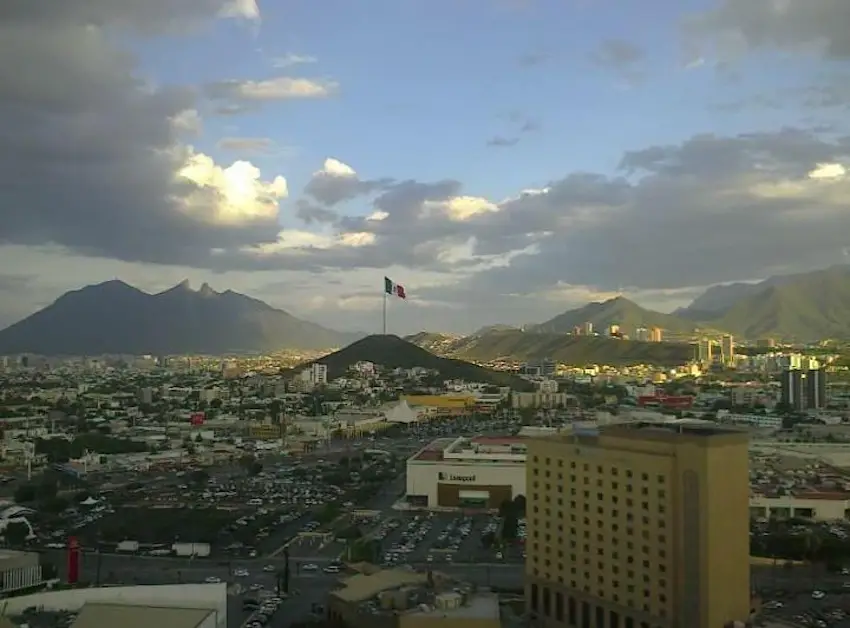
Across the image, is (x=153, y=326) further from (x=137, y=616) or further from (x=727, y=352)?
(x=137, y=616)

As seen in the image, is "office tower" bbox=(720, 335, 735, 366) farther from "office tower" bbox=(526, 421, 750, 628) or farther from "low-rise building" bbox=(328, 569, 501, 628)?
"low-rise building" bbox=(328, 569, 501, 628)

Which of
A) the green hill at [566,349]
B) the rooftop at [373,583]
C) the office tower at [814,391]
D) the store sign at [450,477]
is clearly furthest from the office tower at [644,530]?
the green hill at [566,349]

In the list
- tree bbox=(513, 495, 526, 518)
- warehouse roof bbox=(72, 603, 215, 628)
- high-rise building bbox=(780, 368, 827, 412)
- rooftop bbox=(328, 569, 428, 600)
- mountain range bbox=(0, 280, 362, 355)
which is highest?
mountain range bbox=(0, 280, 362, 355)

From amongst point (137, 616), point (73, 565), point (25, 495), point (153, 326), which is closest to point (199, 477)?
point (25, 495)

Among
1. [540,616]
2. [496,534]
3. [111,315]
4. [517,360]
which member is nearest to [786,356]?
[517,360]

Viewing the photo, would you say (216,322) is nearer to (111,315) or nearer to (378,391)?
(111,315)

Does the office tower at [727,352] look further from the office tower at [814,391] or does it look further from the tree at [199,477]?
the tree at [199,477]

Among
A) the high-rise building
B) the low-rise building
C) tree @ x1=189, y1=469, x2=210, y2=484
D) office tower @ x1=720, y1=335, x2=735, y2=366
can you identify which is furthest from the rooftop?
office tower @ x1=720, y1=335, x2=735, y2=366
